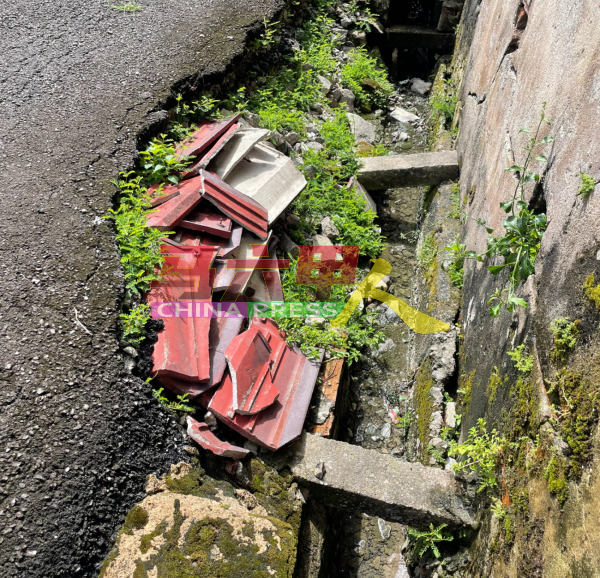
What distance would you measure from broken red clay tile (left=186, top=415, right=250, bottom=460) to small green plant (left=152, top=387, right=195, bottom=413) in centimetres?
6

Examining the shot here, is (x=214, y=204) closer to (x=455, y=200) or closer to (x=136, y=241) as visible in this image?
(x=136, y=241)

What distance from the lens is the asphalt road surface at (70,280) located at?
207cm

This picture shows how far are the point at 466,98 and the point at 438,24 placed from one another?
10.1 feet

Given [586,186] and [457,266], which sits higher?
[586,186]

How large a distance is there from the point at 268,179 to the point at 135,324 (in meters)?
1.70

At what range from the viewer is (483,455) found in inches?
90.8

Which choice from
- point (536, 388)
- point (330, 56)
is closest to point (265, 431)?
point (536, 388)

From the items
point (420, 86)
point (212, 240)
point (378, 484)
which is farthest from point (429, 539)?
point (420, 86)

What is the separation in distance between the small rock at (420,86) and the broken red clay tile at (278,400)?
5.39m

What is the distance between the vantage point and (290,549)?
223 cm

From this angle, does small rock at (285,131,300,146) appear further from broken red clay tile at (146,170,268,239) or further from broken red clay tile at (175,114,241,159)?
broken red clay tile at (146,170,268,239)

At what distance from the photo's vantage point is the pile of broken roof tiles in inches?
105

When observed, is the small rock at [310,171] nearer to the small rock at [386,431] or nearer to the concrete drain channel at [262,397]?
the concrete drain channel at [262,397]

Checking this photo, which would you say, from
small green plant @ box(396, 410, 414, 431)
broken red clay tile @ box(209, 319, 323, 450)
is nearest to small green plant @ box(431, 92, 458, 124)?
small green plant @ box(396, 410, 414, 431)
